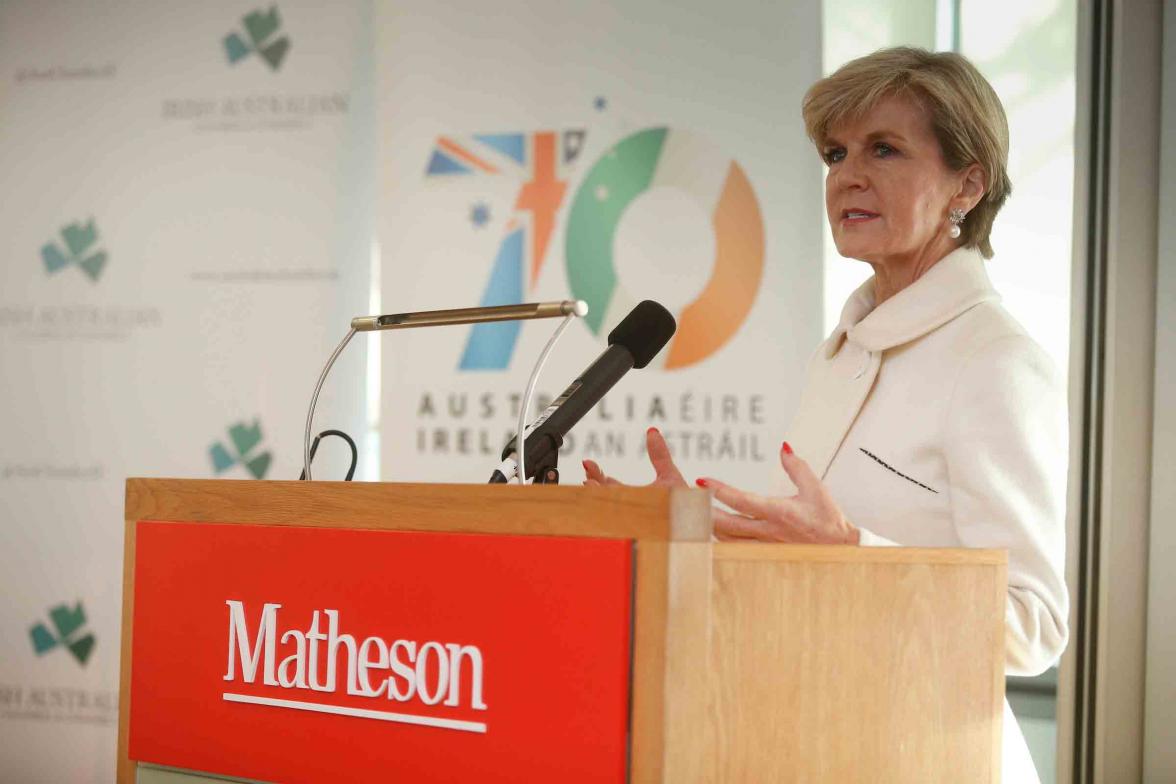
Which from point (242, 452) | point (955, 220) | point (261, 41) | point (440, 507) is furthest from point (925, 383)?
point (261, 41)

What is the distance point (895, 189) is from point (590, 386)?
663 millimetres

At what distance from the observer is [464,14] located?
365 centimetres

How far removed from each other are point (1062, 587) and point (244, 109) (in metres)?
3.38

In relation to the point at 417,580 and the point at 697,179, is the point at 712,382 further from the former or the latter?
the point at 417,580

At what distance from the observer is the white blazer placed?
4.46 feet

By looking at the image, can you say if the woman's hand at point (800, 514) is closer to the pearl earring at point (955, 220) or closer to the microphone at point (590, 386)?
the microphone at point (590, 386)

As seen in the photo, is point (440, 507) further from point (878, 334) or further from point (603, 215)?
point (603, 215)

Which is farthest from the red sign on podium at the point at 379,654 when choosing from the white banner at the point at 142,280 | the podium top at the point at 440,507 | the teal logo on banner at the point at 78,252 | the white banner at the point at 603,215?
the teal logo on banner at the point at 78,252

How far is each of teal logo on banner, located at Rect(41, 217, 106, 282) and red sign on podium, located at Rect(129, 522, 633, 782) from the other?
319 cm

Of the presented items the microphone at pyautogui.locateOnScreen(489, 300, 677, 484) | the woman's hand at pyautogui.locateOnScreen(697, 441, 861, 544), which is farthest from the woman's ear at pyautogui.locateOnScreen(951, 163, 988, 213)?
the woman's hand at pyautogui.locateOnScreen(697, 441, 861, 544)

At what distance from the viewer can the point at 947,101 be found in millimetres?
1663

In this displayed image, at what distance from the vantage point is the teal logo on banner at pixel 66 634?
13.1 ft

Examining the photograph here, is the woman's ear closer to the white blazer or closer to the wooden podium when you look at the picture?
the white blazer

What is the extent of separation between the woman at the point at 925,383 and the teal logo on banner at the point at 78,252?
3081 millimetres
